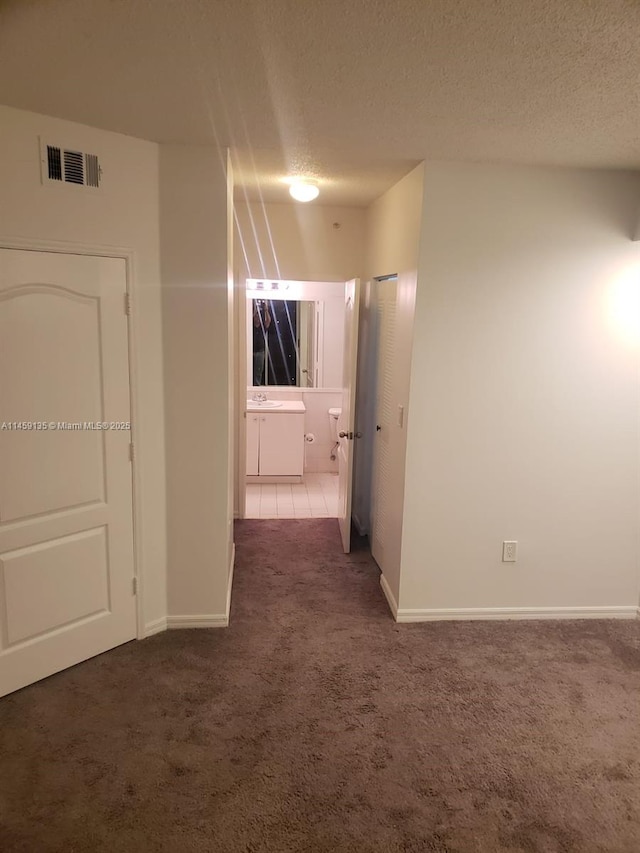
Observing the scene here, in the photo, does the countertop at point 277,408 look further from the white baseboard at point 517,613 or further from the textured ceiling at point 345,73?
the textured ceiling at point 345,73

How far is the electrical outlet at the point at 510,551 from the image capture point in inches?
137

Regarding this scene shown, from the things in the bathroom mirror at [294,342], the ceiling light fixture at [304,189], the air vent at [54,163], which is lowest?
the bathroom mirror at [294,342]

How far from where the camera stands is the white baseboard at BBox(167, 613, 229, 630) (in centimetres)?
334

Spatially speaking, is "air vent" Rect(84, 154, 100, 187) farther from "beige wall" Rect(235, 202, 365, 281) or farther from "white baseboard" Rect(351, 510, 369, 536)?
"white baseboard" Rect(351, 510, 369, 536)

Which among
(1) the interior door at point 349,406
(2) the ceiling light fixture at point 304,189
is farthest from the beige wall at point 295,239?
(2) the ceiling light fixture at point 304,189

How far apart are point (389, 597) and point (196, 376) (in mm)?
1778

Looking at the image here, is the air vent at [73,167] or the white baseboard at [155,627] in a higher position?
the air vent at [73,167]

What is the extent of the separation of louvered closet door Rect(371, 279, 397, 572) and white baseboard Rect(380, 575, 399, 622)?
130 millimetres

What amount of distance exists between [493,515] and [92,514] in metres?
2.17

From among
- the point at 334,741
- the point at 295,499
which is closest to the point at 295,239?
the point at 295,499

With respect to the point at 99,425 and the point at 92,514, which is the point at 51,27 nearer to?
the point at 99,425

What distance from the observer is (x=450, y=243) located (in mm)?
3162

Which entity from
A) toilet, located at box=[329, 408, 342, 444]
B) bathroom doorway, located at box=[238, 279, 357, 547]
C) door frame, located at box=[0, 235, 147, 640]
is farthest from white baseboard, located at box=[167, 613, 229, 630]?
toilet, located at box=[329, 408, 342, 444]

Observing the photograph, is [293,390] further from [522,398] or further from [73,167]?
[73,167]
